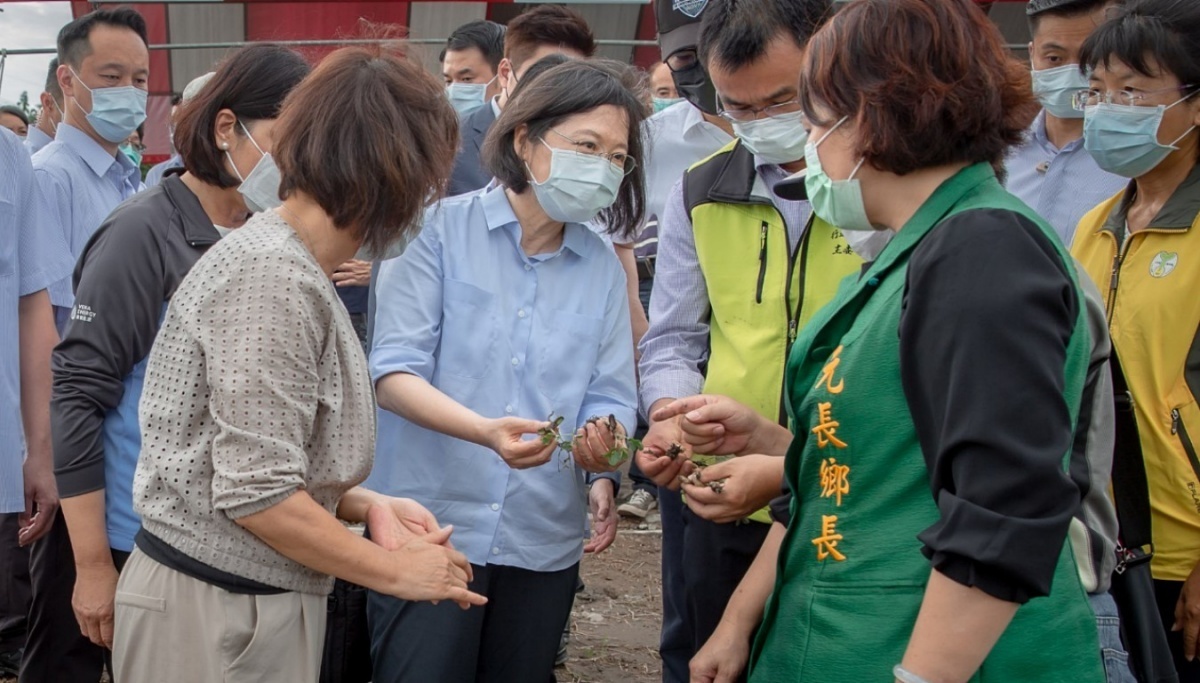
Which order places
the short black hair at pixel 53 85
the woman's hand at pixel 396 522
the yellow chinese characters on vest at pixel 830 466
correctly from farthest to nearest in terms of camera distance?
1. the short black hair at pixel 53 85
2. the woman's hand at pixel 396 522
3. the yellow chinese characters on vest at pixel 830 466

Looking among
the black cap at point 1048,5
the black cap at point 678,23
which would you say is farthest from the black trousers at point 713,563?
the black cap at point 1048,5

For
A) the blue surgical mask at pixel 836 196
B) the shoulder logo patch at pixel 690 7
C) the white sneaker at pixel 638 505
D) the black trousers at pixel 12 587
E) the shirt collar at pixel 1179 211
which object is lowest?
the white sneaker at pixel 638 505

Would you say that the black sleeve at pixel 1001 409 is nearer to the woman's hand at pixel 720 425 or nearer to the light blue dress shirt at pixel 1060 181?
the woman's hand at pixel 720 425

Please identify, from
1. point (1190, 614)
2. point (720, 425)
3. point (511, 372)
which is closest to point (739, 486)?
point (720, 425)

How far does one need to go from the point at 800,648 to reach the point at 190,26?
37.1 feet

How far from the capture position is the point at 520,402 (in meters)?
2.83

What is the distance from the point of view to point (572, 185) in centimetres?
291

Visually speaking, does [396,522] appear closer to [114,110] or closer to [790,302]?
[790,302]

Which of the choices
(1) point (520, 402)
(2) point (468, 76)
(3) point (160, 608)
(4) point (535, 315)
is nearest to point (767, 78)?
(4) point (535, 315)

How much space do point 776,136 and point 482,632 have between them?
4.67 ft

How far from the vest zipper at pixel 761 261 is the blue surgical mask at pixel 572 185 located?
1.49ft

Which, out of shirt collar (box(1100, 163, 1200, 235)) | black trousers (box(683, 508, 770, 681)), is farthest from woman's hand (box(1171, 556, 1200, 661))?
black trousers (box(683, 508, 770, 681))

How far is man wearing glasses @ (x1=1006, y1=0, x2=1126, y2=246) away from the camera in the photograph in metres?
3.73

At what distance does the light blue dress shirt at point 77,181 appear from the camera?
4.57m
